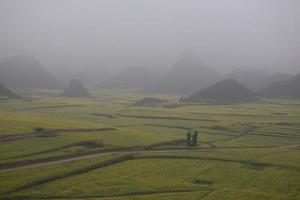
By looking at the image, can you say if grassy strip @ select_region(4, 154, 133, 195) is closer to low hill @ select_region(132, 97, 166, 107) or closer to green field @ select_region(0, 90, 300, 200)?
green field @ select_region(0, 90, 300, 200)

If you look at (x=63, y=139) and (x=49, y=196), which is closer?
(x=49, y=196)

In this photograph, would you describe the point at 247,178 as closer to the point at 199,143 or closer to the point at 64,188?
the point at 64,188

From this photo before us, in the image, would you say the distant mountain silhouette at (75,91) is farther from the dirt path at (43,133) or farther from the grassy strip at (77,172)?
the grassy strip at (77,172)

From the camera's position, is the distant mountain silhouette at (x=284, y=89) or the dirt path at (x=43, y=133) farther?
the distant mountain silhouette at (x=284, y=89)

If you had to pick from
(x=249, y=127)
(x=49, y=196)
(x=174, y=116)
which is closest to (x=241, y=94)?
(x=174, y=116)

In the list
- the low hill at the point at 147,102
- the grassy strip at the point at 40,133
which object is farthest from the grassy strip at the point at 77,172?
the low hill at the point at 147,102

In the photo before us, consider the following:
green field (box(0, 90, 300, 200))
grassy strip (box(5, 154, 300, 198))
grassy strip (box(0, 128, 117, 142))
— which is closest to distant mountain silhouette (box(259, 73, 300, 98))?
green field (box(0, 90, 300, 200))
